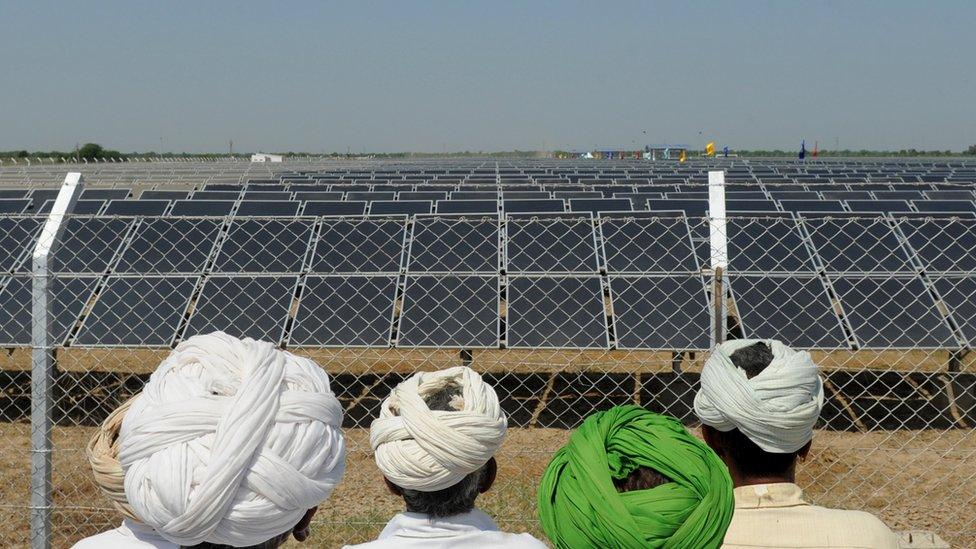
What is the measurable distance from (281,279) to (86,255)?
5.44 ft

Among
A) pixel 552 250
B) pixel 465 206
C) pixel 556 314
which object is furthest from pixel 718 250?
pixel 465 206

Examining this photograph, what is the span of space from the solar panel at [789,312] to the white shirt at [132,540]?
403 cm

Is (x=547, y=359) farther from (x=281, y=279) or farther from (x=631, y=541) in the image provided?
(x=631, y=541)

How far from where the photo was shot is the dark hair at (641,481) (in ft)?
5.32

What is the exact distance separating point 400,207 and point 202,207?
221 cm

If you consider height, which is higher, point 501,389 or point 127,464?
point 127,464

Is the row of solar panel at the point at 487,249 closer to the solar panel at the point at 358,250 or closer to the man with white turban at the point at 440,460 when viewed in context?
the solar panel at the point at 358,250

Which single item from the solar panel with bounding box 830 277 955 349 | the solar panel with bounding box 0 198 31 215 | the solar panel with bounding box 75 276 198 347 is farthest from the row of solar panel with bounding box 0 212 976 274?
the solar panel with bounding box 0 198 31 215

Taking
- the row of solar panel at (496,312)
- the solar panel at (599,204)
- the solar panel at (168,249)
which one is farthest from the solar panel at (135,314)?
the solar panel at (599,204)

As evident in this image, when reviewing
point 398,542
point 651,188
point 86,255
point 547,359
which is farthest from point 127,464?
point 651,188

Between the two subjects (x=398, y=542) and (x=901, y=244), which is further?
(x=901, y=244)

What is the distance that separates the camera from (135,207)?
9.58m

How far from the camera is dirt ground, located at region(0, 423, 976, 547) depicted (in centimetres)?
417

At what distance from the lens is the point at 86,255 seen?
21.2ft
